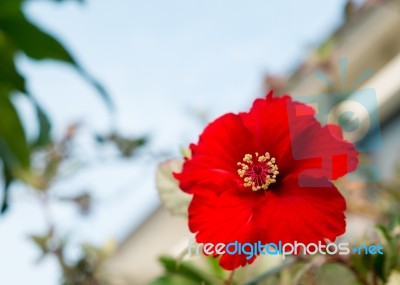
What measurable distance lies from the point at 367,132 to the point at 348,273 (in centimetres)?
14

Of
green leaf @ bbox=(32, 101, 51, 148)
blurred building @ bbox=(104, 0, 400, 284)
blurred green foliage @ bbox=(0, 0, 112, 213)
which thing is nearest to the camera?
green leaf @ bbox=(32, 101, 51, 148)

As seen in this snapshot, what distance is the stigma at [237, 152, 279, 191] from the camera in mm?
215

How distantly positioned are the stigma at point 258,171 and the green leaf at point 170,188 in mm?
75

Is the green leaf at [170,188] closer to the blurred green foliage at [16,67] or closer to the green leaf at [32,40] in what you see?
the blurred green foliage at [16,67]

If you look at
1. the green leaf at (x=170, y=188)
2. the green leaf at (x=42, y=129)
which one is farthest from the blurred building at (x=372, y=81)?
the green leaf at (x=170, y=188)

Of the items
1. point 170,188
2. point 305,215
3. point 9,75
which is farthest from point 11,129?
point 305,215

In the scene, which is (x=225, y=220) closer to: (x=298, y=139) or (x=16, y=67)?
(x=298, y=139)

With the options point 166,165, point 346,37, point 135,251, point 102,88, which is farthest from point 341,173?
point 135,251

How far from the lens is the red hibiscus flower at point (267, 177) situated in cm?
20

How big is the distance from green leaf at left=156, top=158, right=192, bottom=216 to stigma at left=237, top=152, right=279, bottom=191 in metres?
0.07

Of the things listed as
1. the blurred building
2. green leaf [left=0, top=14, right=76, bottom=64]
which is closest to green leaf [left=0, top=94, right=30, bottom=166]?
green leaf [left=0, top=14, right=76, bottom=64]

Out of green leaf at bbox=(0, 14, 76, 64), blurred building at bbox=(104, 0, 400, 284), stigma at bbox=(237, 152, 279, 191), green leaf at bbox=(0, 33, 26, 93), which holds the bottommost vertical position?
stigma at bbox=(237, 152, 279, 191)

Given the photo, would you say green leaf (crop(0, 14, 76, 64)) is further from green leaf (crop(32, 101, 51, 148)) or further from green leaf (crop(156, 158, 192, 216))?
green leaf (crop(156, 158, 192, 216))

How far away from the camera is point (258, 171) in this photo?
0.22 m
